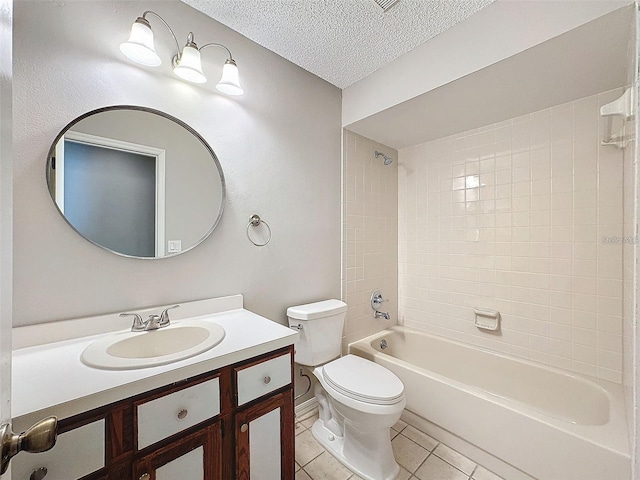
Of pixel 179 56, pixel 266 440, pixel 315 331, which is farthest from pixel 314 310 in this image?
pixel 179 56

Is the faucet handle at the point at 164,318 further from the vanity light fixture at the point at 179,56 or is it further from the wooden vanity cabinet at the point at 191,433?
the vanity light fixture at the point at 179,56

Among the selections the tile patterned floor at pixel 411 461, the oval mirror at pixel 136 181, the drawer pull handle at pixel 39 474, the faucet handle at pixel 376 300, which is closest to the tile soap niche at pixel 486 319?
the faucet handle at pixel 376 300

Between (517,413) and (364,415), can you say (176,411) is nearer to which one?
(364,415)

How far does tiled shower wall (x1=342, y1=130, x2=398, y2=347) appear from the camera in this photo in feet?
7.13

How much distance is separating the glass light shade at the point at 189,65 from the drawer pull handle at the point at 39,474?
150 centimetres

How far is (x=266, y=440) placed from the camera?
1089 millimetres

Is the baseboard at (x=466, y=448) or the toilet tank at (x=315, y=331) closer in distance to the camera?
the baseboard at (x=466, y=448)

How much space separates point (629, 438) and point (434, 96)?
1.91 m

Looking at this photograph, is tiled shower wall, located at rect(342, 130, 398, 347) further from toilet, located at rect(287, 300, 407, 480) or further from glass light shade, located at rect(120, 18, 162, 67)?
glass light shade, located at rect(120, 18, 162, 67)

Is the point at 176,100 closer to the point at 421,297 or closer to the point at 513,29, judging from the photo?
the point at 513,29

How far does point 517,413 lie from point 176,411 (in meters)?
1.56

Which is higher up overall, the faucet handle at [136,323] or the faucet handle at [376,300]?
the faucet handle at [136,323]

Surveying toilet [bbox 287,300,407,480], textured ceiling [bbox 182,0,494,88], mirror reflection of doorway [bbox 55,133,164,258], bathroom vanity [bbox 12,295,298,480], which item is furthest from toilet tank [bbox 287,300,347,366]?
textured ceiling [bbox 182,0,494,88]

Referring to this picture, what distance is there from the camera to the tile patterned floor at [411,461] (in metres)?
1.43
